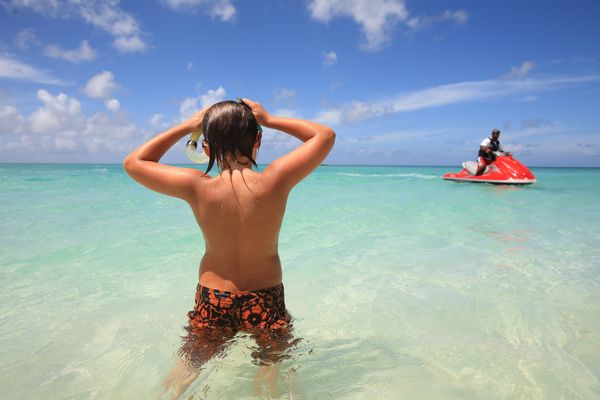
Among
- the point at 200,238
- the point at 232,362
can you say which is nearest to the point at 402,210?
the point at 200,238

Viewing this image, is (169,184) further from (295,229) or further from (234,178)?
(295,229)

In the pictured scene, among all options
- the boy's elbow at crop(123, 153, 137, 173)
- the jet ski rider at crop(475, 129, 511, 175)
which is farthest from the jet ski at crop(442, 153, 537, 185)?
the boy's elbow at crop(123, 153, 137, 173)

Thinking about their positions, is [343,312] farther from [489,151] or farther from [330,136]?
[489,151]

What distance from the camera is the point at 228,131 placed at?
1.54 m

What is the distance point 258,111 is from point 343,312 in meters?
1.99

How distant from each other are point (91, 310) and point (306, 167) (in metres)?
2.46

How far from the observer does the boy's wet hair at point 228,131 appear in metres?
1.54

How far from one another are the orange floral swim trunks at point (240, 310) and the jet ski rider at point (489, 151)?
1499 centimetres

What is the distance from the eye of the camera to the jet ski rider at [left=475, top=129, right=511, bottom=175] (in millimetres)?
14742

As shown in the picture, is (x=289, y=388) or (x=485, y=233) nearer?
(x=289, y=388)

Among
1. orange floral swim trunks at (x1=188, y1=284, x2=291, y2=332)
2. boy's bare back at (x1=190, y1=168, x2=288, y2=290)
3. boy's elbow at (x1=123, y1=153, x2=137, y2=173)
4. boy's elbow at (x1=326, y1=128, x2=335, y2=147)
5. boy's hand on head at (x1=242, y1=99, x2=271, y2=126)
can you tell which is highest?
boy's hand on head at (x1=242, y1=99, x2=271, y2=126)

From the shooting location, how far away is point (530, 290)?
346 centimetres

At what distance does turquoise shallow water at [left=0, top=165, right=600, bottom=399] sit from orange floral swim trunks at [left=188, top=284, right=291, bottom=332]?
0.20m

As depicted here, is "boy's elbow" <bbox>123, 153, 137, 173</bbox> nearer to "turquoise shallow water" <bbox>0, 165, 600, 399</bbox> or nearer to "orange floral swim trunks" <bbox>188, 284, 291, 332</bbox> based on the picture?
"orange floral swim trunks" <bbox>188, 284, 291, 332</bbox>
